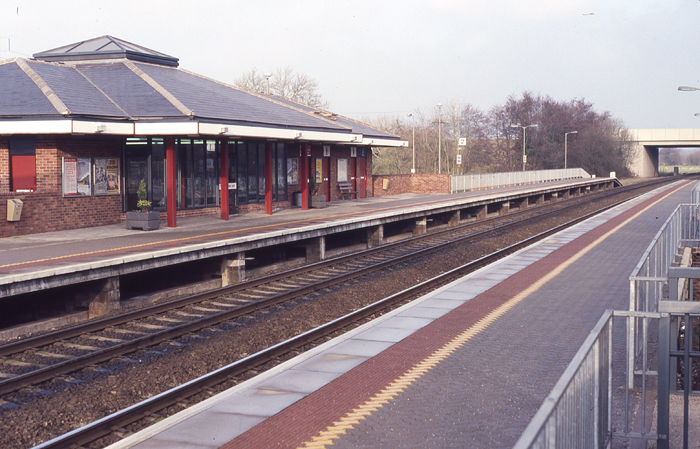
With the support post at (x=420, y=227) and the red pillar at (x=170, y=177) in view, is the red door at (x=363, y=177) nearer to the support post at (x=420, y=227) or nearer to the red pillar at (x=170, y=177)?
the support post at (x=420, y=227)

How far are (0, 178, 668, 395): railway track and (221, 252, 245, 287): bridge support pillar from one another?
1.04m

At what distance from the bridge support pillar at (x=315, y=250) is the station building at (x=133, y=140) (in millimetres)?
4360

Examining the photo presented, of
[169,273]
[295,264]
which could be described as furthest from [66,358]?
[295,264]

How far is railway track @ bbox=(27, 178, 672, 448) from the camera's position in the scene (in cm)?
670

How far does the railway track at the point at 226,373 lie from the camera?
6699 millimetres

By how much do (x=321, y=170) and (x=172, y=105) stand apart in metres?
12.0

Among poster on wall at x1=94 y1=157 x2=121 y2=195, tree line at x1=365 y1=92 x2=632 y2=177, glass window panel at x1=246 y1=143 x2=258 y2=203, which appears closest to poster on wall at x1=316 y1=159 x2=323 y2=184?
glass window panel at x1=246 y1=143 x2=258 y2=203

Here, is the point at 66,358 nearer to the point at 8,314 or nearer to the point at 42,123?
the point at 8,314

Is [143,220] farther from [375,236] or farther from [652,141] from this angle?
[652,141]

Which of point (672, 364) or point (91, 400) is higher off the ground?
point (672, 364)

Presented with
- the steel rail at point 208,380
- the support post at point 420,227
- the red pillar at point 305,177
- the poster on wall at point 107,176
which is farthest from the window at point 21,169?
the support post at point 420,227

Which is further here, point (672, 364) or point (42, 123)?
point (42, 123)

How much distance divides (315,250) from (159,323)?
27.5 ft

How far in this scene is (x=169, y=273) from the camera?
17.0m
